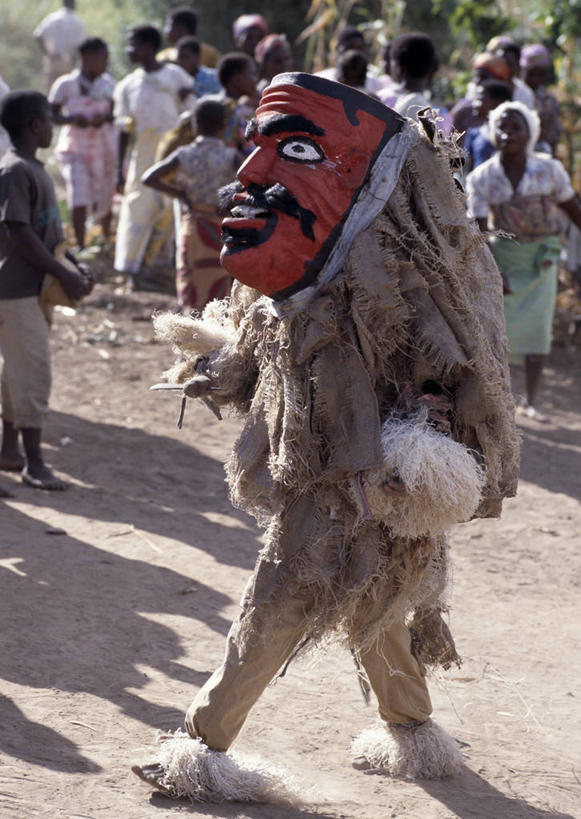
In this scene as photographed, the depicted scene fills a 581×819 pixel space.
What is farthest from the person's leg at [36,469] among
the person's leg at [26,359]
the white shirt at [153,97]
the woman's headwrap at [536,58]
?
the woman's headwrap at [536,58]

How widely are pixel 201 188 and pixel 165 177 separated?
0.27 m

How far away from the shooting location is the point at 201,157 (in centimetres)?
755

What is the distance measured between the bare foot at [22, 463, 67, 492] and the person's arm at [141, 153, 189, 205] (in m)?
2.30

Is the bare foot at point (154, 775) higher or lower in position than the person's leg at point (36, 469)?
lower

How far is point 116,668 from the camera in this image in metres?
4.12

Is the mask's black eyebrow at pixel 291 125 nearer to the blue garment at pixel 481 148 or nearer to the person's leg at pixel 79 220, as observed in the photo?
the blue garment at pixel 481 148

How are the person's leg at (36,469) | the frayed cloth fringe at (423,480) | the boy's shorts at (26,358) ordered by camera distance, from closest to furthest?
the frayed cloth fringe at (423,480)
the boy's shorts at (26,358)
the person's leg at (36,469)

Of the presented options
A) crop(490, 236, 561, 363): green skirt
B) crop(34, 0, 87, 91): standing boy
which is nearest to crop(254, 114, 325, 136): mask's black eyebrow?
crop(490, 236, 561, 363): green skirt

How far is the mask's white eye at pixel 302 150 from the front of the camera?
3115 millimetres

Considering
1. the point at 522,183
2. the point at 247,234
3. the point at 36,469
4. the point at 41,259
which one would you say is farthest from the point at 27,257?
the point at 522,183

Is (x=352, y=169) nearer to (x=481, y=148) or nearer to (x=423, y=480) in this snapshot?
(x=423, y=480)

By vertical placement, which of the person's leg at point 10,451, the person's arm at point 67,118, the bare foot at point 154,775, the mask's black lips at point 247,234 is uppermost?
the person's arm at point 67,118

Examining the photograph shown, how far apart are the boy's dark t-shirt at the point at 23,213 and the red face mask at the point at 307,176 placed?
2.83 m

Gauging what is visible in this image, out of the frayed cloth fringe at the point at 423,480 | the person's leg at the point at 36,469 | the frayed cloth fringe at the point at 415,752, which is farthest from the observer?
the person's leg at the point at 36,469
